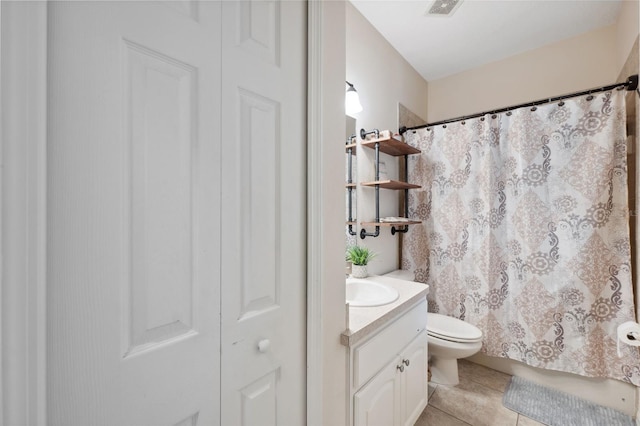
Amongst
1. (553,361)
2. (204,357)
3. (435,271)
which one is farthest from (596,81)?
(204,357)

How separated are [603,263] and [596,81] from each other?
55.2 inches

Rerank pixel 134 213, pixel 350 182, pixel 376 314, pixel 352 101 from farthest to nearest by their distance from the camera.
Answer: pixel 350 182
pixel 352 101
pixel 376 314
pixel 134 213

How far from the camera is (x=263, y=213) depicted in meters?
0.76

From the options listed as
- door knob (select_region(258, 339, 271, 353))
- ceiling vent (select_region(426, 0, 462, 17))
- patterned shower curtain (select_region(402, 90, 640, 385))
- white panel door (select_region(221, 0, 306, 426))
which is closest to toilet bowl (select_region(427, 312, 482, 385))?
patterned shower curtain (select_region(402, 90, 640, 385))

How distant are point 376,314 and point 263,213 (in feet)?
2.38

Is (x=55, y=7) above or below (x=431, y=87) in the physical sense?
below

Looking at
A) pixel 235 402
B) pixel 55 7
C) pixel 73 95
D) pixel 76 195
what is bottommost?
pixel 235 402

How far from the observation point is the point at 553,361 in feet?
6.14

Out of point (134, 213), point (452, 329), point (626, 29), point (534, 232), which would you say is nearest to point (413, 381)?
point (452, 329)

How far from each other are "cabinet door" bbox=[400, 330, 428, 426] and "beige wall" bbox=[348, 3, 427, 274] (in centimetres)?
64

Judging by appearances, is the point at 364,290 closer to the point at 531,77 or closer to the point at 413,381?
the point at 413,381

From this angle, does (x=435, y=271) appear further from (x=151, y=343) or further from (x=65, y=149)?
(x=65, y=149)

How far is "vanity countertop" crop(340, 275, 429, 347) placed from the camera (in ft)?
3.27

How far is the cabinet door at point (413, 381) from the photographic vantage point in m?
1.38
